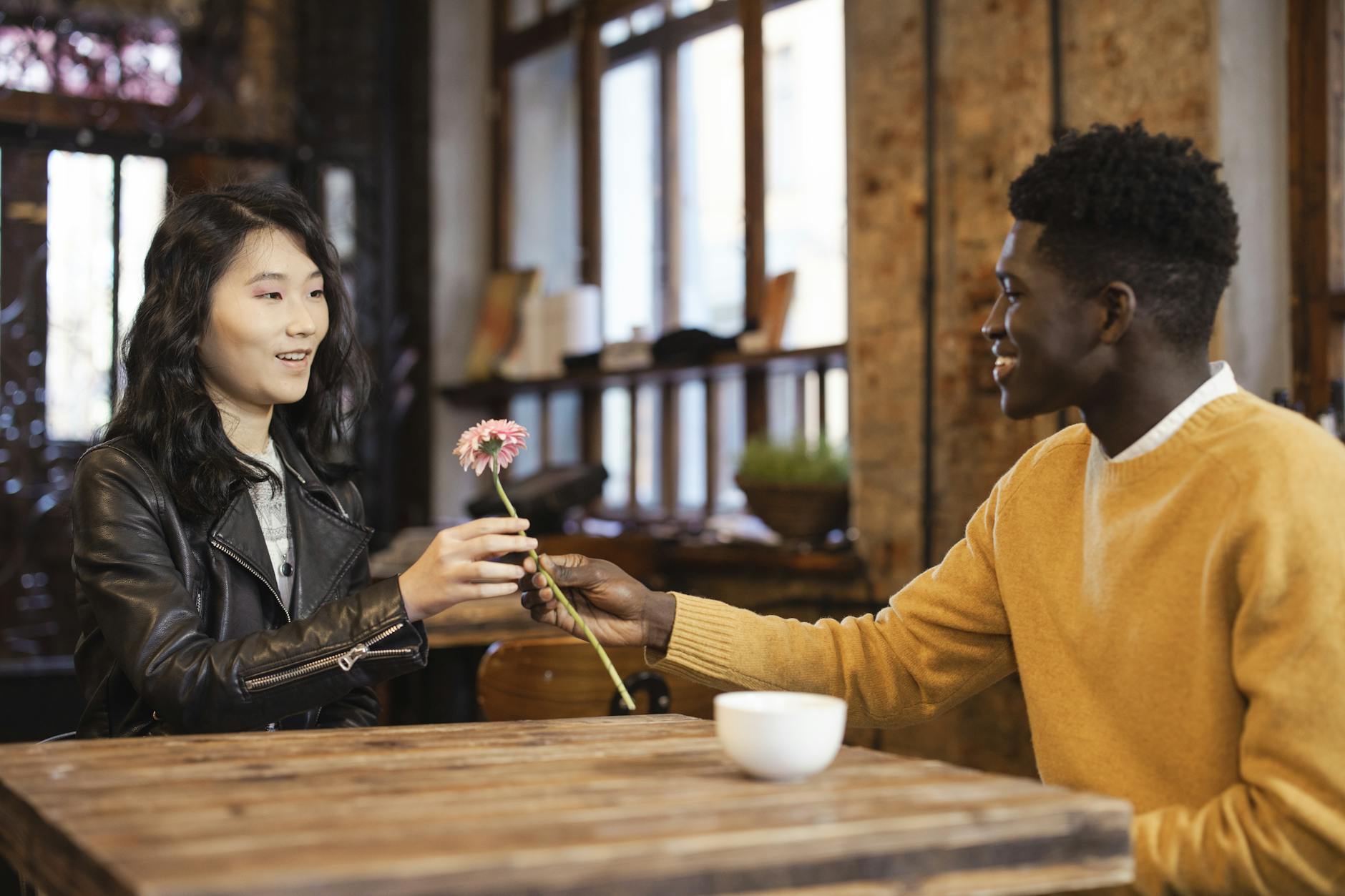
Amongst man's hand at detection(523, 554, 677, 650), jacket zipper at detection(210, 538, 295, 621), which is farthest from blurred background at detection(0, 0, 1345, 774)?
man's hand at detection(523, 554, 677, 650)

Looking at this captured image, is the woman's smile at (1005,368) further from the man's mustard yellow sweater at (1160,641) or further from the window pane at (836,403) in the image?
the window pane at (836,403)

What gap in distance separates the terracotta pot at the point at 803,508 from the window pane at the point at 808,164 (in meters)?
0.56

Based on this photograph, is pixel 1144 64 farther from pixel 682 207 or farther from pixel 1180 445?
pixel 682 207

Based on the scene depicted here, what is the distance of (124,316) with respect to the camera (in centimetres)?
551

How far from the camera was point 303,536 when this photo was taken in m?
2.11

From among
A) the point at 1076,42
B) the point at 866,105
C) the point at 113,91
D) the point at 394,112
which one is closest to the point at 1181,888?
the point at 1076,42

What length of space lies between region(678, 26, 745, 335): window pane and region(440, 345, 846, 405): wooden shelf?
0.56 feet

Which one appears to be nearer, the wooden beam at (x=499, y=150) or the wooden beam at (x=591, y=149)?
the wooden beam at (x=591, y=149)

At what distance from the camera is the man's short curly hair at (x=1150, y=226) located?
1.57 m

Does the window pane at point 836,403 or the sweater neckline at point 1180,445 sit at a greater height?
the window pane at point 836,403

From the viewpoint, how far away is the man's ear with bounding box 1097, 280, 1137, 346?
158 centimetres

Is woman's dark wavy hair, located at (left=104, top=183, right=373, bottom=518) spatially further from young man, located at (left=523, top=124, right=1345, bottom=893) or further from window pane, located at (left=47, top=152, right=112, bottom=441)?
window pane, located at (left=47, top=152, right=112, bottom=441)

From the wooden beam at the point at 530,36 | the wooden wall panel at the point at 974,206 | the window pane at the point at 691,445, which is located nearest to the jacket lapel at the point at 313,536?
the wooden wall panel at the point at 974,206

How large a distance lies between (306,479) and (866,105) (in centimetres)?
224
